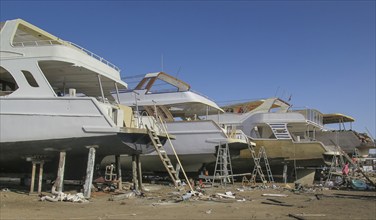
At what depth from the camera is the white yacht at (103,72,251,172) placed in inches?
833

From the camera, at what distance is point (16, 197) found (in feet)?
45.6

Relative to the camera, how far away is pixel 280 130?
2550 centimetres

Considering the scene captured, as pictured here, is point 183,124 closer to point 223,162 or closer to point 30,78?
point 223,162

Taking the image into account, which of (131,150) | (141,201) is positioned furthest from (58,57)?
(141,201)

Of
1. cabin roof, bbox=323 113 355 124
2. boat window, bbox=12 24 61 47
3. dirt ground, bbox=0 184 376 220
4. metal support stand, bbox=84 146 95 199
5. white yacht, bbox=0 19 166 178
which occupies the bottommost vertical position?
dirt ground, bbox=0 184 376 220

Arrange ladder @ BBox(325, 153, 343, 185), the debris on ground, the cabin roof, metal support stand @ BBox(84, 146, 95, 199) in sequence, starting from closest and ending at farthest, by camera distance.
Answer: the debris on ground, metal support stand @ BBox(84, 146, 95, 199), ladder @ BBox(325, 153, 343, 185), the cabin roof

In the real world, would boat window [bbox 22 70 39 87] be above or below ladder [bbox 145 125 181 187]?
above

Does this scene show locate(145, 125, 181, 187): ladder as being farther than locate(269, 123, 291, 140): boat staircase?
No

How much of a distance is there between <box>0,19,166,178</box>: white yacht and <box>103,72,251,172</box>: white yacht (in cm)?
566

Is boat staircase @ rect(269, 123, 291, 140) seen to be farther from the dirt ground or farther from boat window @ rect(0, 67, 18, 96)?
boat window @ rect(0, 67, 18, 96)

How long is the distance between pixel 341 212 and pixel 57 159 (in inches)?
400

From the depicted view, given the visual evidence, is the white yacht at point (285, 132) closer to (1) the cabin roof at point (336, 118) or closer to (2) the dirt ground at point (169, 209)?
(1) the cabin roof at point (336, 118)

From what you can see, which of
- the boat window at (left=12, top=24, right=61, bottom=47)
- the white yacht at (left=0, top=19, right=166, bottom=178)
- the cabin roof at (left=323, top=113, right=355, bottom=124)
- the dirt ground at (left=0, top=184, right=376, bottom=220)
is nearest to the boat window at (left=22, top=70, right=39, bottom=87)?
the white yacht at (left=0, top=19, right=166, bottom=178)

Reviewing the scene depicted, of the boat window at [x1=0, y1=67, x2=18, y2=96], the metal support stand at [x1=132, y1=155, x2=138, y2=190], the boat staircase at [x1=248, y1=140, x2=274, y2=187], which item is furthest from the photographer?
the boat staircase at [x1=248, y1=140, x2=274, y2=187]
